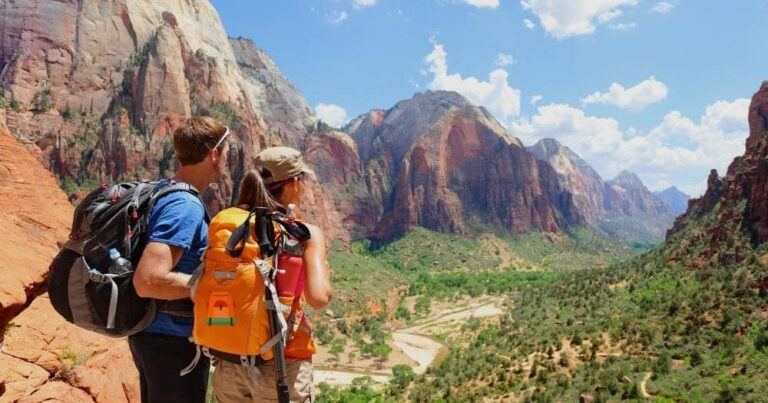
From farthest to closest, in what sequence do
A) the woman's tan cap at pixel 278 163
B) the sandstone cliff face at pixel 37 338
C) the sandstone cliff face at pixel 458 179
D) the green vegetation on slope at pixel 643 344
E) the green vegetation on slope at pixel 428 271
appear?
1. the sandstone cliff face at pixel 458 179
2. the green vegetation on slope at pixel 428 271
3. the green vegetation on slope at pixel 643 344
4. the sandstone cliff face at pixel 37 338
5. the woman's tan cap at pixel 278 163

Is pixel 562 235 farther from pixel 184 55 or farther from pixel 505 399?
pixel 505 399

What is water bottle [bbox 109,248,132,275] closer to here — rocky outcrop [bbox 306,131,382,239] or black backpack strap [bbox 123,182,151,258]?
black backpack strap [bbox 123,182,151,258]

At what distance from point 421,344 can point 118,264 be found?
53592mm

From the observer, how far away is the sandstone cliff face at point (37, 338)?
17.5ft

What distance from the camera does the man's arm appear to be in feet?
10.7

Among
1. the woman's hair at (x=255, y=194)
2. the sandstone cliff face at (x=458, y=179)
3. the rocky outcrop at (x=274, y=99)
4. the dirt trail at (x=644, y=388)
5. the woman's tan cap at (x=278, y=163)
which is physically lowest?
the dirt trail at (x=644, y=388)

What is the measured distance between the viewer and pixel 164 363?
373cm

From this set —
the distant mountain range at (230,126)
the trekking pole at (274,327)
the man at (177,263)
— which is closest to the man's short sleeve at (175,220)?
the man at (177,263)

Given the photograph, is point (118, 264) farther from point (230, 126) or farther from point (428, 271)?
point (428, 271)

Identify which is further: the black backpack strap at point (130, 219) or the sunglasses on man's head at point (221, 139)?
the sunglasses on man's head at point (221, 139)

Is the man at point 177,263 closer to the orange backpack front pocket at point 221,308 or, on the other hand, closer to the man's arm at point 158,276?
the man's arm at point 158,276

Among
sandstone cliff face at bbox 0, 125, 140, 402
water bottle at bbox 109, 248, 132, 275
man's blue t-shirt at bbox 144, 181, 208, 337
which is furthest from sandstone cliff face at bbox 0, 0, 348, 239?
water bottle at bbox 109, 248, 132, 275

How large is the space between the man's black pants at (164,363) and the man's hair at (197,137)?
53.3 inches

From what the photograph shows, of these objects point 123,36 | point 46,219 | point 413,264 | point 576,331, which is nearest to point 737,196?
point 576,331
